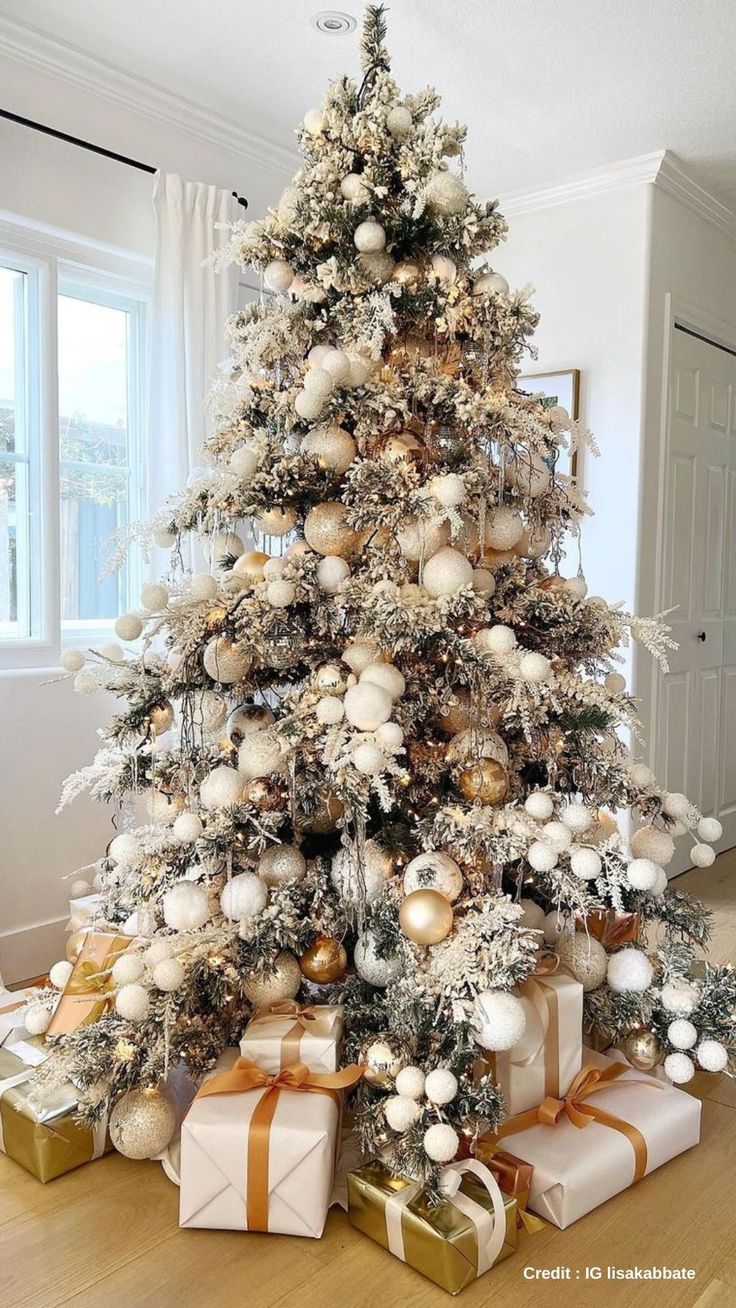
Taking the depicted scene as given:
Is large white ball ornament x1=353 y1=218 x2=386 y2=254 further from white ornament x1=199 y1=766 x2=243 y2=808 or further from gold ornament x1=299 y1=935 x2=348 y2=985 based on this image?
gold ornament x1=299 y1=935 x2=348 y2=985

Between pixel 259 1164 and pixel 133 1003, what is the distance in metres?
0.32

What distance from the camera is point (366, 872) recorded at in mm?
1733

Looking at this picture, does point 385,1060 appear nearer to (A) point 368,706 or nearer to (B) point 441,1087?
(B) point 441,1087

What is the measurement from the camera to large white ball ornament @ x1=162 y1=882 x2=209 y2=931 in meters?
1.61

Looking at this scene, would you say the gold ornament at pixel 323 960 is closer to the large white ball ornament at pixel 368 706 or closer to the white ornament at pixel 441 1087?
the white ornament at pixel 441 1087

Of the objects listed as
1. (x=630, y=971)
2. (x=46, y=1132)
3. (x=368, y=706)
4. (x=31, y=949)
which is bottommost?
(x=31, y=949)

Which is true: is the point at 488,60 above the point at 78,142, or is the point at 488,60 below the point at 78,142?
above

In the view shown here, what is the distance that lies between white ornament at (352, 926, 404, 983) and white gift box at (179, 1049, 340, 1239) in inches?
10.1

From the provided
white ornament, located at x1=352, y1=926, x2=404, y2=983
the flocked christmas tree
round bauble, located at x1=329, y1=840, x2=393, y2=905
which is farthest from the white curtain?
white ornament, located at x1=352, y1=926, x2=404, y2=983

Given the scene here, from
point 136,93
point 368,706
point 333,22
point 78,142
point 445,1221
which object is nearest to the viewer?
point 445,1221

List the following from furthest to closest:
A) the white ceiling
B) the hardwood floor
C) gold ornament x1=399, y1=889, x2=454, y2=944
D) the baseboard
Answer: the baseboard → the white ceiling → gold ornament x1=399, y1=889, x2=454, y2=944 → the hardwood floor

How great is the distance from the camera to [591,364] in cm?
378

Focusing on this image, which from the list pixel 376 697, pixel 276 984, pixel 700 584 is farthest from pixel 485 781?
pixel 700 584

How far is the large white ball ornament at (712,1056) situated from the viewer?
5.55ft
